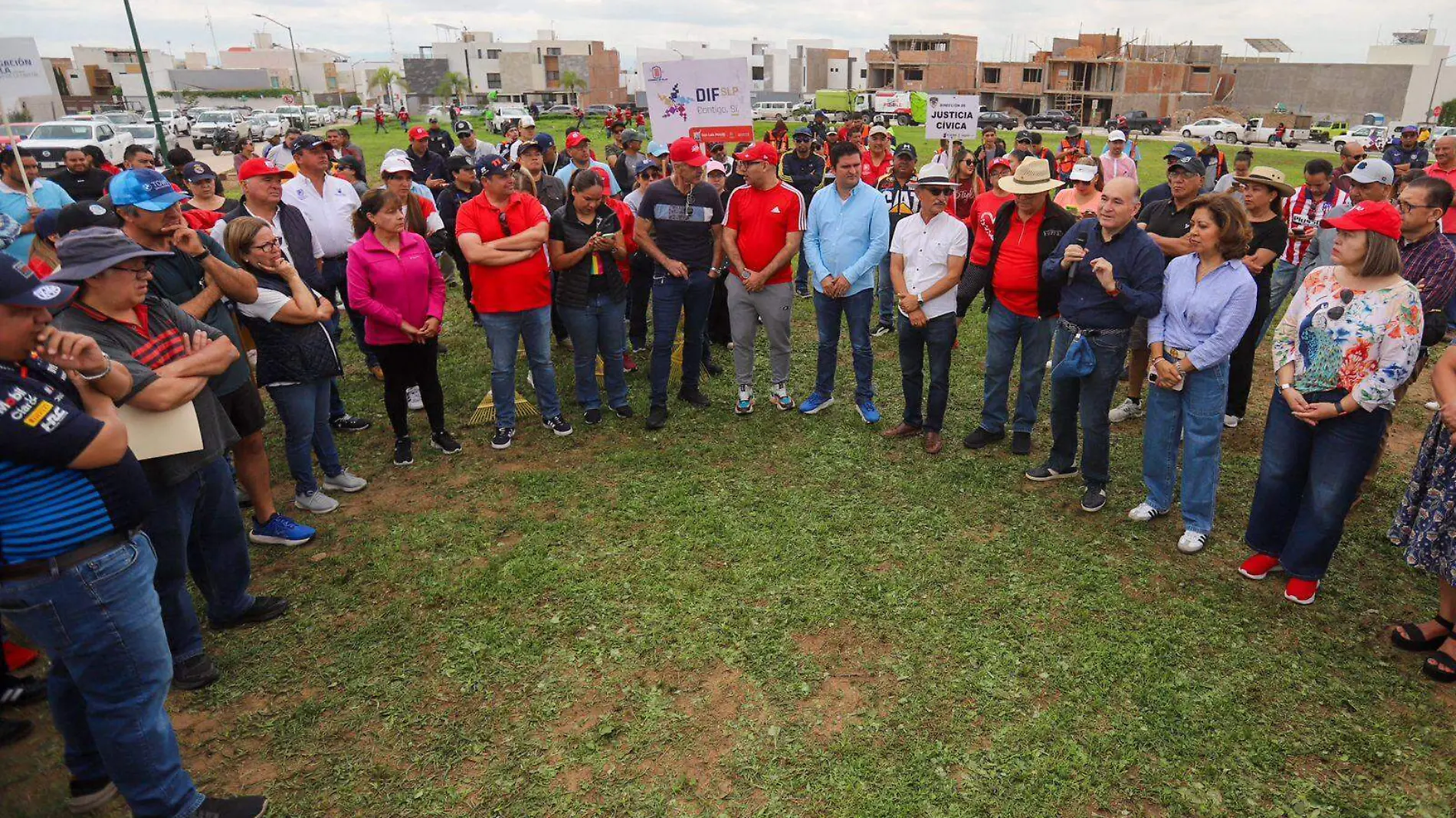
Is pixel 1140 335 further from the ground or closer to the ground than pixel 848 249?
closer to the ground

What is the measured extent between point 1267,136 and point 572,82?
80.3 m

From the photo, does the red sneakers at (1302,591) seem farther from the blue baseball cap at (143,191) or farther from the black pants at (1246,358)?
the blue baseball cap at (143,191)

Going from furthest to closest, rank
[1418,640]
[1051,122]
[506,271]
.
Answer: [1051,122] → [506,271] → [1418,640]

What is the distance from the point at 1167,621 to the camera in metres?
4.09

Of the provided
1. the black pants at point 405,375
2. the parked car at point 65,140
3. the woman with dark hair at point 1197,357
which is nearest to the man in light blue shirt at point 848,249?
the woman with dark hair at point 1197,357

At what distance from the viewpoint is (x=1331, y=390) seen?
3.95 metres

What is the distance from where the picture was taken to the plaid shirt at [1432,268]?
484 centimetres

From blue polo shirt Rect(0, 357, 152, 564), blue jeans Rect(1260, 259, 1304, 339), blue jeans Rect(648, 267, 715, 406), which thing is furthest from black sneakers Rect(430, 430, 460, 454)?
blue jeans Rect(1260, 259, 1304, 339)

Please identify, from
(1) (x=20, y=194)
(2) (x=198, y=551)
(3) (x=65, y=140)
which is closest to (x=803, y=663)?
(2) (x=198, y=551)

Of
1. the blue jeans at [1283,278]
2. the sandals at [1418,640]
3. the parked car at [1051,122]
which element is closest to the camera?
the sandals at [1418,640]

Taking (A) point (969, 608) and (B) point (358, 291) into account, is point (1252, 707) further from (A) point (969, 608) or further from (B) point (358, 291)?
(B) point (358, 291)

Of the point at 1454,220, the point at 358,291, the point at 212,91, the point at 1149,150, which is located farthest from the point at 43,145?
the point at 212,91

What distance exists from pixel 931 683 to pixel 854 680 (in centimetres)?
36

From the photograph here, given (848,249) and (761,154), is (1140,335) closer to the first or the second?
(848,249)
